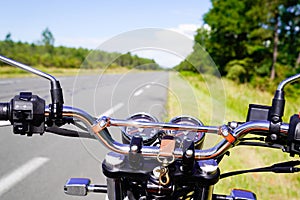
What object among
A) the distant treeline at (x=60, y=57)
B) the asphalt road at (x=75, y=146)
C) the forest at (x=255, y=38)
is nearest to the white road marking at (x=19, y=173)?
the asphalt road at (x=75, y=146)

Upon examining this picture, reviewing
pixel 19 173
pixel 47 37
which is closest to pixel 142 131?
pixel 19 173

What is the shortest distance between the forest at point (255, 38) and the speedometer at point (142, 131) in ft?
99.3

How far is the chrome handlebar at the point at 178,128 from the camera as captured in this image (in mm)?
1268

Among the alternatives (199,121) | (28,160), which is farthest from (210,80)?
(28,160)

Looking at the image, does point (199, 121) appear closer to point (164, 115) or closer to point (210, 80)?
point (210, 80)

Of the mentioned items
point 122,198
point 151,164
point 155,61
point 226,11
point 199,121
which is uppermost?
point 226,11

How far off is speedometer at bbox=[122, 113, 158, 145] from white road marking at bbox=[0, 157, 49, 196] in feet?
9.90

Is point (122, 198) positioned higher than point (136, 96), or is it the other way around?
point (136, 96)

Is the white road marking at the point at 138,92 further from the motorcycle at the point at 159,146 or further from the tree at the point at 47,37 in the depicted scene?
the tree at the point at 47,37

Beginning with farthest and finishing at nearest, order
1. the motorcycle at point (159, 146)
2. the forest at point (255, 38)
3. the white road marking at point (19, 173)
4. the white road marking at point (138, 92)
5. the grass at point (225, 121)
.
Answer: the forest at point (255, 38) < the white road marking at point (19, 173) < the white road marking at point (138, 92) < the grass at point (225, 121) < the motorcycle at point (159, 146)

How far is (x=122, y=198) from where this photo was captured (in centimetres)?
138

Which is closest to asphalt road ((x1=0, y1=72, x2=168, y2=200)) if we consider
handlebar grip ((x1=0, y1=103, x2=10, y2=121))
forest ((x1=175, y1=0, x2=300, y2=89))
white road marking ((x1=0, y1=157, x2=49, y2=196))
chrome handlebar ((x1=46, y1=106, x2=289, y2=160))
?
white road marking ((x1=0, y1=157, x2=49, y2=196))

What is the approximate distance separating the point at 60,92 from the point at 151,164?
0.44 meters

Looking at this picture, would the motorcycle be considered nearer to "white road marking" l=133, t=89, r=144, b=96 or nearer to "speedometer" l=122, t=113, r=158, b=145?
"speedometer" l=122, t=113, r=158, b=145
